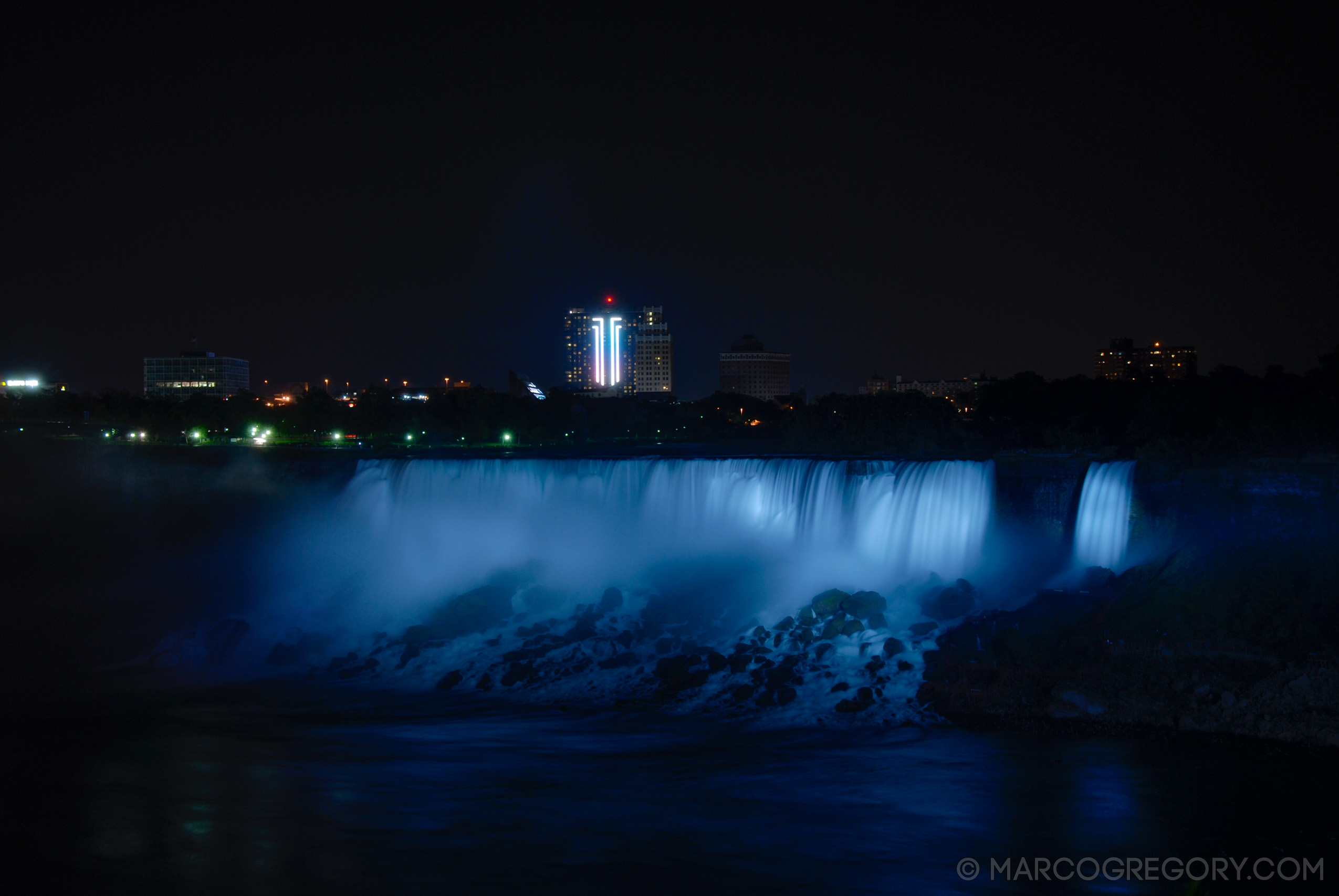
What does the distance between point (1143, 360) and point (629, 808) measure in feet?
272

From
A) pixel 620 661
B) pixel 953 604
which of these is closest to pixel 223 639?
pixel 620 661

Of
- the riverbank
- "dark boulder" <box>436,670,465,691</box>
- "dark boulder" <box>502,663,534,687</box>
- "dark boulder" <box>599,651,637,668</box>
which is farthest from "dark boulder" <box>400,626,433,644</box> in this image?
the riverbank

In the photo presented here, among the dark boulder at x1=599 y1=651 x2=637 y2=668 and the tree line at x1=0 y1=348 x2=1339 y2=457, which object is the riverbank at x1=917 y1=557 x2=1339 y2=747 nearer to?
the tree line at x1=0 y1=348 x2=1339 y2=457

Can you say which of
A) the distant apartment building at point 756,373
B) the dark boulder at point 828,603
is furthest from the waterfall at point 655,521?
the distant apartment building at point 756,373

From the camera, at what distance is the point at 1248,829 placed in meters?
13.1

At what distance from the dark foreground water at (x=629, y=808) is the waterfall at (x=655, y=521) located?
960 centimetres

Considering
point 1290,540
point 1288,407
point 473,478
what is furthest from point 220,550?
point 1288,407

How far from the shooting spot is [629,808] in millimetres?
14414

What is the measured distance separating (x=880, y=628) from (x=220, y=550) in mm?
26908

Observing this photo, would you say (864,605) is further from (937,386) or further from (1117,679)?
(937,386)

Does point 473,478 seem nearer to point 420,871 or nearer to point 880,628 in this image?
point 880,628

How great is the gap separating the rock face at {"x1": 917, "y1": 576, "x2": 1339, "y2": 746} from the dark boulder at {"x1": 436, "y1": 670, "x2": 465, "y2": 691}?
37.2ft

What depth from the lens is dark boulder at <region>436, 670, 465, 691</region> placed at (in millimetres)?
22297

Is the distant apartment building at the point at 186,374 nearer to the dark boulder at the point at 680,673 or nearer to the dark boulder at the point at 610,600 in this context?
the dark boulder at the point at 610,600
